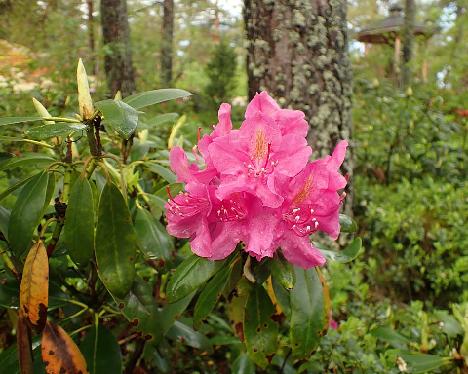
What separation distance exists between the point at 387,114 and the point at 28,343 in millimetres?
3693

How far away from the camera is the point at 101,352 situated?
1173 mm

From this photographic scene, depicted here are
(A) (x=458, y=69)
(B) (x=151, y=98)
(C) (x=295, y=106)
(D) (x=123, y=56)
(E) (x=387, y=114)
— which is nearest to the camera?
(B) (x=151, y=98)

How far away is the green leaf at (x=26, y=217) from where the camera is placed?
100 cm

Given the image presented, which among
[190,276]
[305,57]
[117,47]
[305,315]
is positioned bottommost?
[305,315]

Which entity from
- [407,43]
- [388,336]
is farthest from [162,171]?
[407,43]

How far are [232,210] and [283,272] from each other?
0.56 ft

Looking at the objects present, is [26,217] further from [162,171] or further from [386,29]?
[386,29]

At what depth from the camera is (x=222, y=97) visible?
921 cm

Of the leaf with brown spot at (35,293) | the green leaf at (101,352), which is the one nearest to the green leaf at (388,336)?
the green leaf at (101,352)

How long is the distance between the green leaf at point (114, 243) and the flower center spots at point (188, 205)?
0.11m

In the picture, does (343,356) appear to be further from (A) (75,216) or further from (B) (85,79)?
(B) (85,79)

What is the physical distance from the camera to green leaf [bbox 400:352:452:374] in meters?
1.41

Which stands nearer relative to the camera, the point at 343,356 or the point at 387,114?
the point at 343,356

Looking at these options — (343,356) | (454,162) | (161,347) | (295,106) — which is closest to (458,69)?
(454,162)
